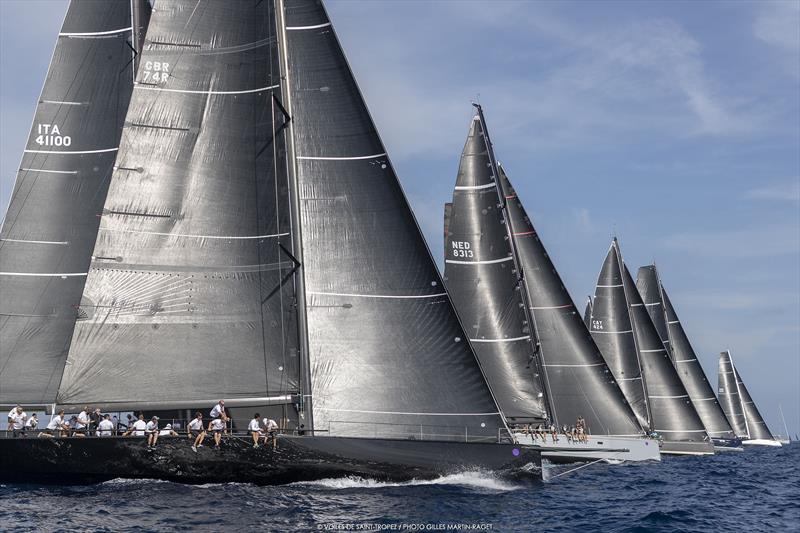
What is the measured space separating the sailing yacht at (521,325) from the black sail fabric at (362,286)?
37.0 feet

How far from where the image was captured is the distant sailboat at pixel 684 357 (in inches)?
2437

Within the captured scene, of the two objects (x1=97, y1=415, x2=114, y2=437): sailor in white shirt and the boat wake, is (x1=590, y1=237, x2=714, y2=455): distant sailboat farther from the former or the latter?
(x1=97, y1=415, x2=114, y2=437): sailor in white shirt

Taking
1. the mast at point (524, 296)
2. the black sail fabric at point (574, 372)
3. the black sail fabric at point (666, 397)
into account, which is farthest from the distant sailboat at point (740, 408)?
the mast at point (524, 296)

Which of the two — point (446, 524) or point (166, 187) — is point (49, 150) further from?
point (446, 524)

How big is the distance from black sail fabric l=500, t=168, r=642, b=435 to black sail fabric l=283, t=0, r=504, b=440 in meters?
16.3

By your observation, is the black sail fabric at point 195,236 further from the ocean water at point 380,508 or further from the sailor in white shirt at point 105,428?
the ocean water at point 380,508

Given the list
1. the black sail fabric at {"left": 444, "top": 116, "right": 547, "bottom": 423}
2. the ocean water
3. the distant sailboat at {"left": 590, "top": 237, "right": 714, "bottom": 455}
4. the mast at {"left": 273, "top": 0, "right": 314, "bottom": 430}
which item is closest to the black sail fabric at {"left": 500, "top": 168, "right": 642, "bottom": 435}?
the black sail fabric at {"left": 444, "top": 116, "right": 547, "bottom": 423}

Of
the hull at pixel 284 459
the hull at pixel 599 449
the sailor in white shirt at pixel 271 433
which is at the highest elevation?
the sailor in white shirt at pixel 271 433

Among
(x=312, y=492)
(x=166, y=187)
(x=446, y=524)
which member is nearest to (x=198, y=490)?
(x=312, y=492)

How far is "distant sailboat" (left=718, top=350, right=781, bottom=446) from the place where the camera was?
82.6m

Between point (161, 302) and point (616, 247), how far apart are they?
3292 cm

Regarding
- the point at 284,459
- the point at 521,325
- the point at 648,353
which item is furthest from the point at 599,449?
the point at 284,459

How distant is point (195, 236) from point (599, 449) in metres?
19.5

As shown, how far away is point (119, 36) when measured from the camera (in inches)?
1212
